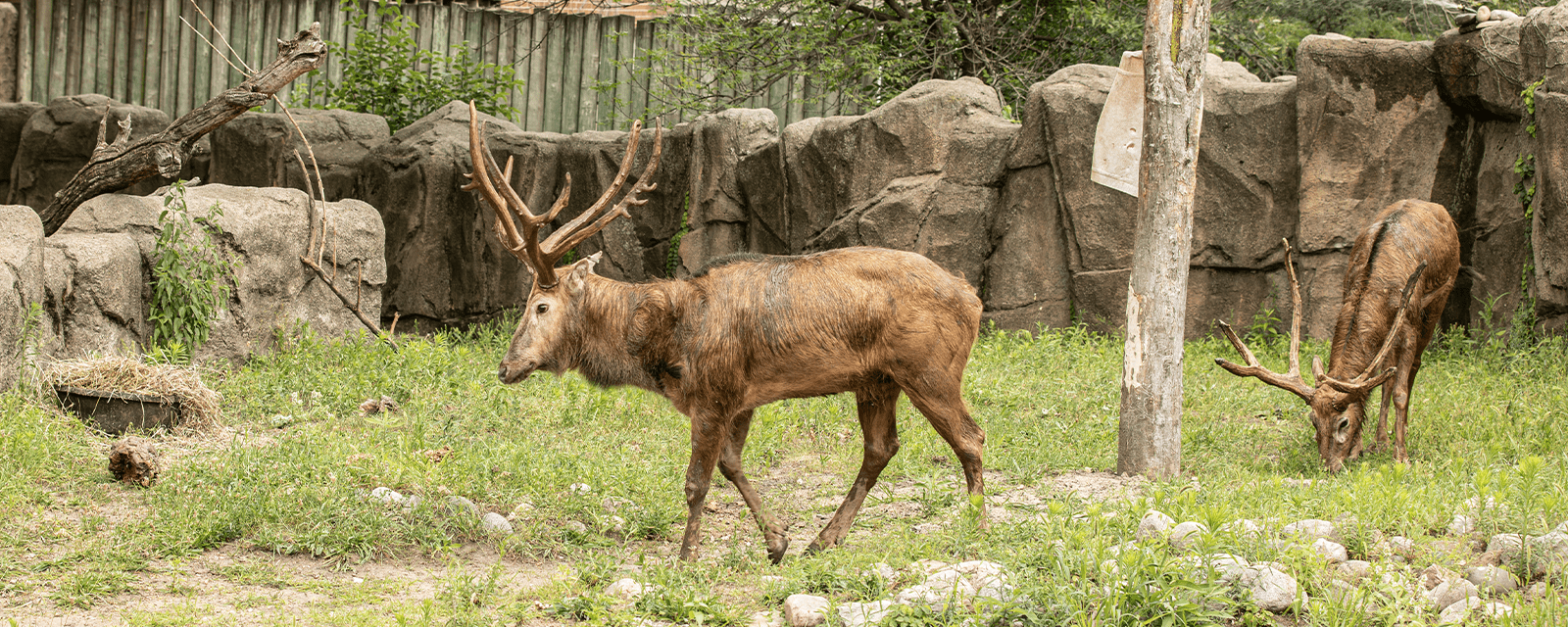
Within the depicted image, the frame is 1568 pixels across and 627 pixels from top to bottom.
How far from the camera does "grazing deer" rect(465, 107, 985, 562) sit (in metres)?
5.61

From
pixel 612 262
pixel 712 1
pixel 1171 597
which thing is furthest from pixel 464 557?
pixel 712 1

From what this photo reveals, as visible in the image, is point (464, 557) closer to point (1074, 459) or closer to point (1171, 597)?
point (1171, 597)

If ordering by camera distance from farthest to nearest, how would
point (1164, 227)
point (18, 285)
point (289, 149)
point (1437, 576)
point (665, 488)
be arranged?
point (289, 149), point (18, 285), point (1164, 227), point (665, 488), point (1437, 576)

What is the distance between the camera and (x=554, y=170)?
12.8 m

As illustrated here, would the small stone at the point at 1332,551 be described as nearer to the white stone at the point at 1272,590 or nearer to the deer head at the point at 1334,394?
the white stone at the point at 1272,590

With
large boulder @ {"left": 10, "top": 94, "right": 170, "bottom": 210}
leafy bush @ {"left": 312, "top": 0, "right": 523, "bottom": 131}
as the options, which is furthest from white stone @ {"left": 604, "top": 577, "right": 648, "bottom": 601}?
large boulder @ {"left": 10, "top": 94, "right": 170, "bottom": 210}

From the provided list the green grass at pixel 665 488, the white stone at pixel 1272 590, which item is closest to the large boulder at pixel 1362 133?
the green grass at pixel 665 488

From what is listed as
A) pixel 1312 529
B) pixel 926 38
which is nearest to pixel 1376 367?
pixel 1312 529

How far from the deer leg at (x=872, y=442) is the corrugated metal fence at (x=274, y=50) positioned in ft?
29.1

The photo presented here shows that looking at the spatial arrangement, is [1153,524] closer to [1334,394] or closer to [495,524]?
[495,524]

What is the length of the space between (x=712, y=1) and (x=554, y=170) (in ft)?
12.6

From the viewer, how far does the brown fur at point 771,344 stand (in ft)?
18.4

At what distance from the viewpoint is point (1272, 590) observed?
434 centimetres

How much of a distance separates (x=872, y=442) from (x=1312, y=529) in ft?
6.88
